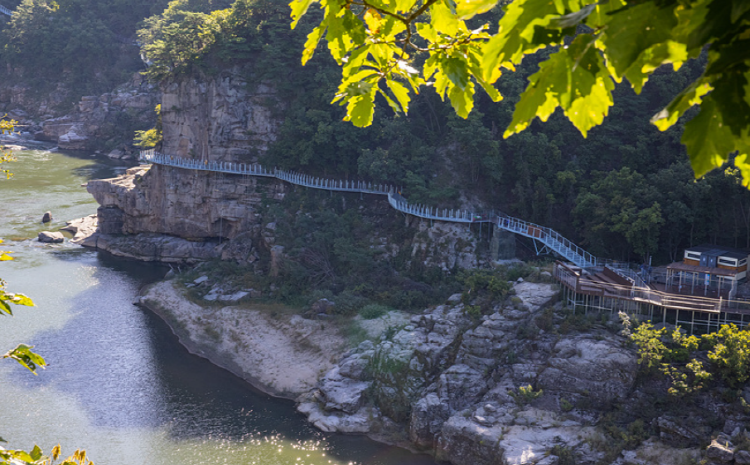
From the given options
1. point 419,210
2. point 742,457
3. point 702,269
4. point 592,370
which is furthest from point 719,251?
point 419,210

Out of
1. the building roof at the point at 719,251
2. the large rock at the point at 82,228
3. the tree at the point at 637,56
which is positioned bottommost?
the large rock at the point at 82,228

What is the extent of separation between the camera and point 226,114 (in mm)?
33125

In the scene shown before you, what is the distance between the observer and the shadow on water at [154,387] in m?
18.2

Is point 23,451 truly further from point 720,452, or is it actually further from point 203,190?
point 203,190

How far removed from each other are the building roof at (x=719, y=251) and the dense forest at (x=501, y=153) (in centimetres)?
132

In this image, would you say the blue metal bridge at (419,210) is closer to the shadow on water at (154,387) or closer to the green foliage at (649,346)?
the green foliage at (649,346)

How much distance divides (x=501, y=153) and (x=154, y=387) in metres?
16.7

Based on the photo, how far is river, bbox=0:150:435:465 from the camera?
683 inches

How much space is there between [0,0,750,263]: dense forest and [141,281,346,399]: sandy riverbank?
25.2 feet

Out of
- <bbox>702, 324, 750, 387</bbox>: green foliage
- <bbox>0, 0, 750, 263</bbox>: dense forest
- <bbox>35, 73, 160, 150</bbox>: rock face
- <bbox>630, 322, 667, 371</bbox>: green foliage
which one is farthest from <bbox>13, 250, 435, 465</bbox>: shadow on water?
<bbox>35, 73, 160, 150</bbox>: rock face

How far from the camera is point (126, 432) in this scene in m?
18.2

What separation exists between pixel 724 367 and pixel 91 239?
32.9m

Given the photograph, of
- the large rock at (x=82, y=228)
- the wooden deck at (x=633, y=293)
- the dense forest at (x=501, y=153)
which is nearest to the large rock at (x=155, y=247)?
the large rock at (x=82, y=228)

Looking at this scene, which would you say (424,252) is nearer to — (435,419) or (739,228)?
(435,419)
